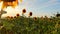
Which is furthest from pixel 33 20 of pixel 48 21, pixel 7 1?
pixel 7 1

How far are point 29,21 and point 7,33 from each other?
1.12ft

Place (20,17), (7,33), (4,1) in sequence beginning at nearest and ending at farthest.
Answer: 1. (4,1)
2. (7,33)
3. (20,17)

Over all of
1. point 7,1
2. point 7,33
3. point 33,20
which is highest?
point 7,1

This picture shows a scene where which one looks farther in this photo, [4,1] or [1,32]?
[1,32]

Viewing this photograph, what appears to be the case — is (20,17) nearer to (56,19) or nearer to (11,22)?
(11,22)

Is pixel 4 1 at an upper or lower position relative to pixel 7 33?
upper

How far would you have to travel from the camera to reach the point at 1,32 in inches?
90.1

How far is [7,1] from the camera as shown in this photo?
1.45m

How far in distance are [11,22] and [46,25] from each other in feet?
1.56

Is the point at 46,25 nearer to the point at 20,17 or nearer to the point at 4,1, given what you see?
the point at 20,17

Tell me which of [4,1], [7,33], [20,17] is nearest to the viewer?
[4,1]

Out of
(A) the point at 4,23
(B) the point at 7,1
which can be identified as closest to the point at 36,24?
(A) the point at 4,23

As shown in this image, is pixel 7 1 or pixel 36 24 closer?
pixel 7 1

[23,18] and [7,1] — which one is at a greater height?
[7,1]
